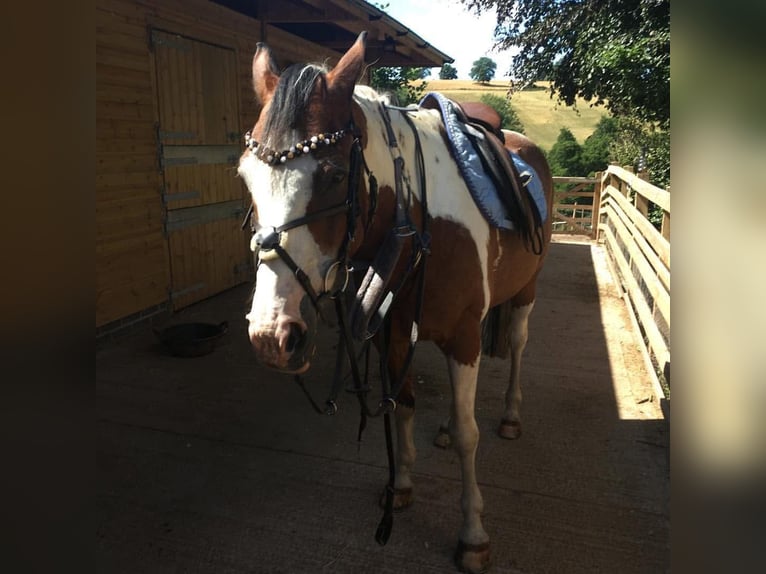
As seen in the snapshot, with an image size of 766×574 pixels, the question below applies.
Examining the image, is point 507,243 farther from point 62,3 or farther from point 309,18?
point 309,18

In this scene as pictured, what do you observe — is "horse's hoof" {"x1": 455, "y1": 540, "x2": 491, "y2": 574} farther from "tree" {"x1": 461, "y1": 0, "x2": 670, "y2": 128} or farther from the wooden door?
"tree" {"x1": 461, "y1": 0, "x2": 670, "y2": 128}

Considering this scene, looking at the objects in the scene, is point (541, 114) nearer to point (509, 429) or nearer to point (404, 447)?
point (509, 429)

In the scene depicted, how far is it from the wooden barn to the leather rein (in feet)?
7.63

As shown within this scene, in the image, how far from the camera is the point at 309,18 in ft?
18.2

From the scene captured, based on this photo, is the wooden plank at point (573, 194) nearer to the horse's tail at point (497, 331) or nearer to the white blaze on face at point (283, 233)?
the horse's tail at point (497, 331)

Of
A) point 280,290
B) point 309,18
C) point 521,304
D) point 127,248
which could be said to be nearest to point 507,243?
point 521,304

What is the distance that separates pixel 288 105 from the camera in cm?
147

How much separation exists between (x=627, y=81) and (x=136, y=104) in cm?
685

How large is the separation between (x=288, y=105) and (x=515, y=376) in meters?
2.44

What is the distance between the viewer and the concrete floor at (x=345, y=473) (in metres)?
2.26

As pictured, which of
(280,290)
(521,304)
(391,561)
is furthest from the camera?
(521,304)

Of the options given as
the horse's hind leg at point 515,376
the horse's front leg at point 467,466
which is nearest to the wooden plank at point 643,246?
the horse's hind leg at point 515,376

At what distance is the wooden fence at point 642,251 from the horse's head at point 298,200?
8.87 feet

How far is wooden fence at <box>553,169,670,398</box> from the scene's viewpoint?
3703mm
